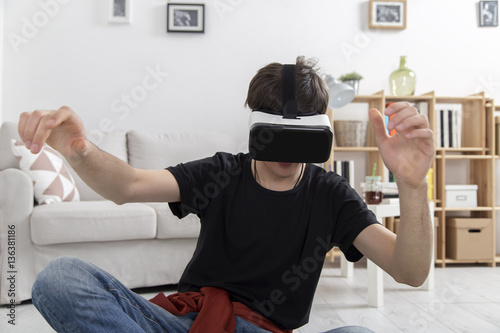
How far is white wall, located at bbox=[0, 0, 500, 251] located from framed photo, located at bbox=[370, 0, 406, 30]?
6 cm

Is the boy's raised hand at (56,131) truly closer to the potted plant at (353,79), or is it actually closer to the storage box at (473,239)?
the potted plant at (353,79)

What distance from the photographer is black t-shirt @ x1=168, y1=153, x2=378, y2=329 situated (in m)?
1.02

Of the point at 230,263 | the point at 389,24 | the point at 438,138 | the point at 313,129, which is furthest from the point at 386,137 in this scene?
the point at 389,24

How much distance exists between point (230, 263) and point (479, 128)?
2.80 metres

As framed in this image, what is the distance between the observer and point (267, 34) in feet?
11.0

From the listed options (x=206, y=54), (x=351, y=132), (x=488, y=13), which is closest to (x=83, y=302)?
(x=351, y=132)

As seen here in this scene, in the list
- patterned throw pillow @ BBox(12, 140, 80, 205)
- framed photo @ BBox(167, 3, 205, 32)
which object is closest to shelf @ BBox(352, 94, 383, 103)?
framed photo @ BBox(167, 3, 205, 32)

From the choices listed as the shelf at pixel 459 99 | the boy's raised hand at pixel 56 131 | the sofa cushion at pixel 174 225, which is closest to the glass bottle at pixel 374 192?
the sofa cushion at pixel 174 225

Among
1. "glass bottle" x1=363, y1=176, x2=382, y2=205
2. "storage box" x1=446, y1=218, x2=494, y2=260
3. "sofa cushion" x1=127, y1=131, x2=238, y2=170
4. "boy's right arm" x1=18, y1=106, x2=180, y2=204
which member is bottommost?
"storage box" x1=446, y1=218, x2=494, y2=260

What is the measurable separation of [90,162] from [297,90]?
1.47 ft

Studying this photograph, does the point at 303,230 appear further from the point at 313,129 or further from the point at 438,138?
the point at 438,138

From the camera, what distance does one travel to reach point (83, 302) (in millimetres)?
816

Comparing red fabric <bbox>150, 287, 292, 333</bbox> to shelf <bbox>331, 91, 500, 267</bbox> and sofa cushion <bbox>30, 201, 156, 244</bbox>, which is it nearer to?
sofa cushion <bbox>30, 201, 156, 244</bbox>

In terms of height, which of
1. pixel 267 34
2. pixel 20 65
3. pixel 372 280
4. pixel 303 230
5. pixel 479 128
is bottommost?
pixel 372 280
